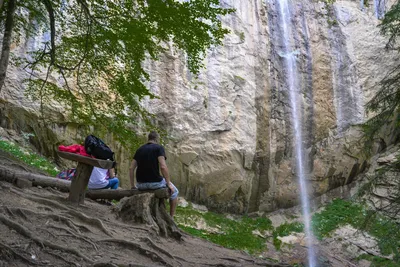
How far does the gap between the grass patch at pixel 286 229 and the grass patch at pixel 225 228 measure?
0.40 meters

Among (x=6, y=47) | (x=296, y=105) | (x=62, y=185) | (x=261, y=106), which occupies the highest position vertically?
(x=296, y=105)

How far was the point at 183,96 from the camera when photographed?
1630cm

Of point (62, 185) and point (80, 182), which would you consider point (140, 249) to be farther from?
point (62, 185)

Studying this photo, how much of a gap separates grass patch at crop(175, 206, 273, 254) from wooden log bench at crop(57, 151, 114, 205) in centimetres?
664

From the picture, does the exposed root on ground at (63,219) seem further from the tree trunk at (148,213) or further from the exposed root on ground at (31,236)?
the tree trunk at (148,213)

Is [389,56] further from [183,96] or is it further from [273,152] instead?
[183,96]

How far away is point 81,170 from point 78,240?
67.4 inches

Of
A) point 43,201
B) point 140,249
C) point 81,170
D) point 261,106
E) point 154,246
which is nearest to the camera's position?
Result: point 140,249

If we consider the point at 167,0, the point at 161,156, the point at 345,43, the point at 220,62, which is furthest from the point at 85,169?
the point at 345,43

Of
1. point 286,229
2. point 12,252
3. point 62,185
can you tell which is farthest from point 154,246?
point 286,229

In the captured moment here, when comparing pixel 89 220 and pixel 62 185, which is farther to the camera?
pixel 62 185

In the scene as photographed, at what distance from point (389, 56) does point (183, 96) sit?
10.5 m

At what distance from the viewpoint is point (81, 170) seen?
666 cm

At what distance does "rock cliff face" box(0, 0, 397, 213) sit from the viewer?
52.3 feet
